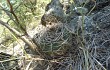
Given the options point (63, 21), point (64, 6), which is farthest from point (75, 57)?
point (64, 6)

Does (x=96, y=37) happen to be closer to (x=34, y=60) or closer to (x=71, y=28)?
(x=71, y=28)

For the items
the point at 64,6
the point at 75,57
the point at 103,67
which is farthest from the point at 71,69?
the point at 64,6

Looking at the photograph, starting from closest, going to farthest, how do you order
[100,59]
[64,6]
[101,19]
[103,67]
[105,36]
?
[103,67] < [100,59] < [105,36] < [101,19] < [64,6]

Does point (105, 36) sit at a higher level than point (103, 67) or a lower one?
higher

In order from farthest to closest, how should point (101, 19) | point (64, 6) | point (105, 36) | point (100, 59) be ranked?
point (64, 6)
point (101, 19)
point (105, 36)
point (100, 59)

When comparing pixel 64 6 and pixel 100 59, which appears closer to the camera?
pixel 100 59

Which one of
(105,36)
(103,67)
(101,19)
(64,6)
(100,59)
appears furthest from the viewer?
(64,6)

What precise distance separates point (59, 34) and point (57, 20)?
164mm

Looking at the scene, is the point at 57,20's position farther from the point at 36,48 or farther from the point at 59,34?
the point at 36,48

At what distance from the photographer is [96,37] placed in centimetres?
206

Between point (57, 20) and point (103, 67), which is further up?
point (57, 20)

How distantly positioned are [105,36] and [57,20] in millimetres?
437

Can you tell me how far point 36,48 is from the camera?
77.9 inches

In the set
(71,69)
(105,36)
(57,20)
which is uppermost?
(57,20)
